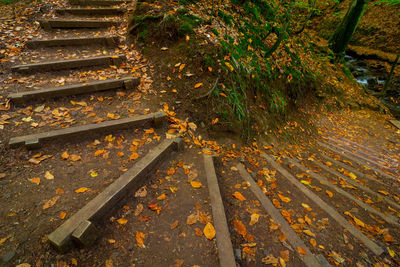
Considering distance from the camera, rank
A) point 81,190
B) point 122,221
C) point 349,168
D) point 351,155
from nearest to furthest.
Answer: point 122,221 < point 81,190 < point 349,168 < point 351,155

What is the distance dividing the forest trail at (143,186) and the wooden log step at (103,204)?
11mm

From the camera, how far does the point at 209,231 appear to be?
6.10 feet

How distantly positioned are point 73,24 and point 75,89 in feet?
8.63

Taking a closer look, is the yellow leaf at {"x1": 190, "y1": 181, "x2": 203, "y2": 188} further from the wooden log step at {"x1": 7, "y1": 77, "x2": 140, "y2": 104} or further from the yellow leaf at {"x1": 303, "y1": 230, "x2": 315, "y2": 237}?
the wooden log step at {"x1": 7, "y1": 77, "x2": 140, "y2": 104}

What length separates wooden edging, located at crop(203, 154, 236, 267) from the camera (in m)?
1.63

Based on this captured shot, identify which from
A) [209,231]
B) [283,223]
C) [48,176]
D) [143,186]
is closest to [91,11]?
[48,176]

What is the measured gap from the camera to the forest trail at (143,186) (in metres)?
1.70

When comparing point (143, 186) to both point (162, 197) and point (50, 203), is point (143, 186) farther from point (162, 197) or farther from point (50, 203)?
point (50, 203)

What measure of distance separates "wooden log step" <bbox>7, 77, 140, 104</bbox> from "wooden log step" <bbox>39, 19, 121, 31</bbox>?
248cm

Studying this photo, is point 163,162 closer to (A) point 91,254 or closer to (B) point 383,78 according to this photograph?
(A) point 91,254

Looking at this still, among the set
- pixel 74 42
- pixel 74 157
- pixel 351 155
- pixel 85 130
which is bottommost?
pixel 351 155

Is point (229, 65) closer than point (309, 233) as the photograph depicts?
No

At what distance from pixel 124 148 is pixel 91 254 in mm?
1343

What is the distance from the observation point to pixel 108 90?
3436mm
